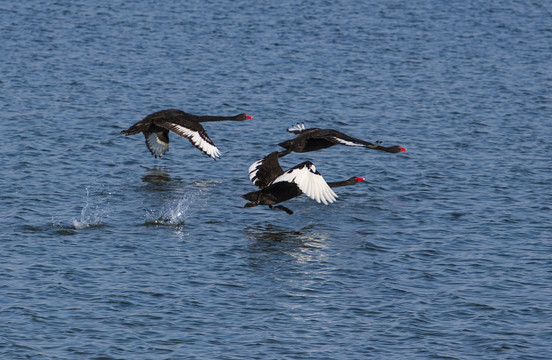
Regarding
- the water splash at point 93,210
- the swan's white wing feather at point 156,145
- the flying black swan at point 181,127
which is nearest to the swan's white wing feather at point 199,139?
the flying black swan at point 181,127

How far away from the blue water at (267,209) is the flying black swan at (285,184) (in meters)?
0.59

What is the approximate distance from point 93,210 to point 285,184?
4.10m

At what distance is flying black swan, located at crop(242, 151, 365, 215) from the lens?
17.6 metres

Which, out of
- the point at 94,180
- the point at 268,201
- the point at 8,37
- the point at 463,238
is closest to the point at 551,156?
the point at 463,238

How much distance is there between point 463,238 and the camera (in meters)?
18.5

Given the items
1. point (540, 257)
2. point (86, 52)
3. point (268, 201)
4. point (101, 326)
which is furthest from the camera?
point (86, 52)

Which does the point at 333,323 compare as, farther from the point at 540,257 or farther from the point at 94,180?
the point at 94,180

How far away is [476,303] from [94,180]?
10.3 metres

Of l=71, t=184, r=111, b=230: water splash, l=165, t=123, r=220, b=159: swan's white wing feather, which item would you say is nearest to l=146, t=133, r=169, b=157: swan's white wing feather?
l=165, t=123, r=220, b=159: swan's white wing feather

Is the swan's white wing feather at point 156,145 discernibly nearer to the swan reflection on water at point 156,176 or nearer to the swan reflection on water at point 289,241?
the swan reflection on water at point 156,176

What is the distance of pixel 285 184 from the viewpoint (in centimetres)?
1892

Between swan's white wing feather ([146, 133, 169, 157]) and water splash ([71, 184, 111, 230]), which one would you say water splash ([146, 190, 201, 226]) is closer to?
water splash ([71, 184, 111, 230])

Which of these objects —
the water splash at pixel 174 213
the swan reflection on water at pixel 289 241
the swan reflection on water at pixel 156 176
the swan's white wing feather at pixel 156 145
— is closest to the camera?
the swan reflection on water at pixel 289 241

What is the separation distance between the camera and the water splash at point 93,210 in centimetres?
1834
